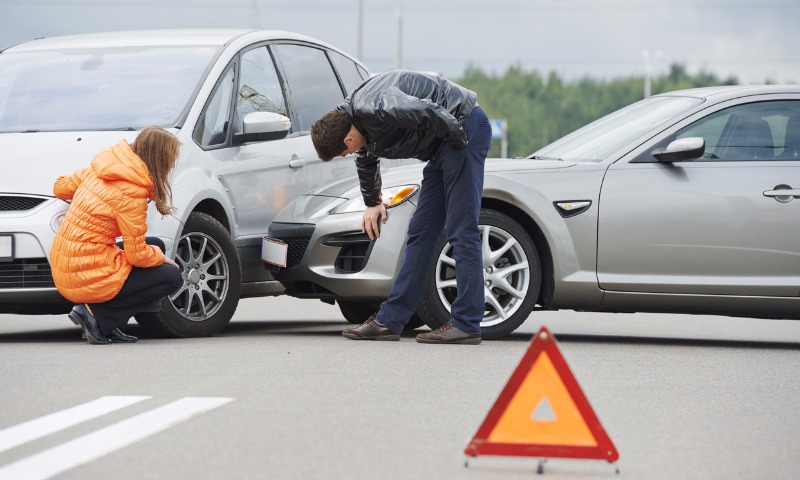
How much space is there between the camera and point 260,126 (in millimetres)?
8508

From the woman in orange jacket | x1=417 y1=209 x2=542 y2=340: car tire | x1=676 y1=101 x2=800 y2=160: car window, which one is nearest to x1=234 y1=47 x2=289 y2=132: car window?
the woman in orange jacket

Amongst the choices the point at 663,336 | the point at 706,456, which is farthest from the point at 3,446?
the point at 663,336

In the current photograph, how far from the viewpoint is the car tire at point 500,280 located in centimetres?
819

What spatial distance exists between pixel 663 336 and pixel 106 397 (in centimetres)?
542

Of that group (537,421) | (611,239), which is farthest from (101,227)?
(537,421)

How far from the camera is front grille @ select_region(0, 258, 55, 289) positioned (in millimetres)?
7570

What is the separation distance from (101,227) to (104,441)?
3.06m

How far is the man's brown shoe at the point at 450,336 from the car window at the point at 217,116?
71.7 inches

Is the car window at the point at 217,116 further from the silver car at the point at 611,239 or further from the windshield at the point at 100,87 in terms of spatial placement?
the silver car at the point at 611,239

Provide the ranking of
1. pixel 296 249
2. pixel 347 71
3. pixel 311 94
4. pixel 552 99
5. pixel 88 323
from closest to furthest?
pixel 88 323
pixel 296 249
pixel 311 94
pixel 347 71
pixel 552 99

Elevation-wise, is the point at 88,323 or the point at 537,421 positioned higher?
the point at 537,421

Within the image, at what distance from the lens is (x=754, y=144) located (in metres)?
8.56

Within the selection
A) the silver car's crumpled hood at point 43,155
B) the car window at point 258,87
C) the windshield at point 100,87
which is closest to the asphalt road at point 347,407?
the silver car's crumpled hood at point 43,155

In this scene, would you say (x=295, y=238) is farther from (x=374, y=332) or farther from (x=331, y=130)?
(x=331, y=130)
